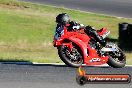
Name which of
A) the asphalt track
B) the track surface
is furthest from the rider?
the asphalt track

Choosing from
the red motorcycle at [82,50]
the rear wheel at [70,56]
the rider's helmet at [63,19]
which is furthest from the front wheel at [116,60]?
the rider's helmet at [63,19]

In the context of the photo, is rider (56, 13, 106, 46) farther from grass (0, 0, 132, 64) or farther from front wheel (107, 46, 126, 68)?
grass (0, 0, 132, 64)

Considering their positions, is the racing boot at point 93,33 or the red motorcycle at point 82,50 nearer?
the red motorcycle at point 82,50

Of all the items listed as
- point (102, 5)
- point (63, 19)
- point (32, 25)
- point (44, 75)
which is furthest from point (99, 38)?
point (102, 5)

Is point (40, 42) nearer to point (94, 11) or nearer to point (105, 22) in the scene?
point (105, 22)

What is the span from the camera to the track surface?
9.84 meters

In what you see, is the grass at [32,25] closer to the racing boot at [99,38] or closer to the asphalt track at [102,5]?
the asphalt track at [102,5]

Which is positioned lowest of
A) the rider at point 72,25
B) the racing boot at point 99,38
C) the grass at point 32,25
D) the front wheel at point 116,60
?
the grass at point 32,25

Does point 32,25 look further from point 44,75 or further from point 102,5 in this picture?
point 44,75

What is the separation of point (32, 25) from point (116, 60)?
13.5 metres

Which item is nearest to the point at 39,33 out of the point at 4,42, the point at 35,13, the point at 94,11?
the point at 4,42

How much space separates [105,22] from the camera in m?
27.9

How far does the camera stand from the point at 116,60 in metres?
12.5

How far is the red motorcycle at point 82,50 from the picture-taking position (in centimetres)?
1225
